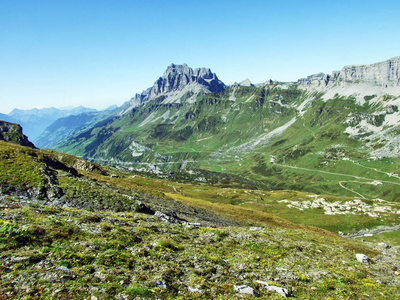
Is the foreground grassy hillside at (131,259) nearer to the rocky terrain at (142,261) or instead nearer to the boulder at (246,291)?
the rocky terrain at (142,261)

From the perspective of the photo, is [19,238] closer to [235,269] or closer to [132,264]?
[132,264]

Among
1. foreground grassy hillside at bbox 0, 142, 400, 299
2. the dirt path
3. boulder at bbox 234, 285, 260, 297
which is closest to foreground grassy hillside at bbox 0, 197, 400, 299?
foreground grassy hillside at bbox 0, 142, 400, 299

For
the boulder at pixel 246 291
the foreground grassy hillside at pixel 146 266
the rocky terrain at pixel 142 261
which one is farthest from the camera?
the boulder at pixel 246 291

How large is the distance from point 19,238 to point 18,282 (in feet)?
15.5

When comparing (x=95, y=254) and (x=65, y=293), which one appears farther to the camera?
(x=95, y=254)

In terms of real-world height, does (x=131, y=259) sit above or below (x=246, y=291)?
above

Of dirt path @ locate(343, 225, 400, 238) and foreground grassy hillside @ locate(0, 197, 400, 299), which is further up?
foreground grassy hillside @ locate(0, 197, 400, 299)

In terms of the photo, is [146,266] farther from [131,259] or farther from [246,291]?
[246,291]

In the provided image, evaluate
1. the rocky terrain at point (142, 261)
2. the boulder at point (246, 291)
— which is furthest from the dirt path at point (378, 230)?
the boulder at point (246, 291)

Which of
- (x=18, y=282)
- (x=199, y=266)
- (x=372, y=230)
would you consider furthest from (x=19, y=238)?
(x=372, y=230)

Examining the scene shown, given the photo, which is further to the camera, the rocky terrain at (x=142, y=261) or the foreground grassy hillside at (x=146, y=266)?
the rocky terrain at (x=142, y=261)

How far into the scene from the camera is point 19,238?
15.3 meters

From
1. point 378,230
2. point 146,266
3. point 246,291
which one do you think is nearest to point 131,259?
point 146,266

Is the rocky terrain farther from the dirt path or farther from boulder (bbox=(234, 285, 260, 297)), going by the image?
the dirt path
